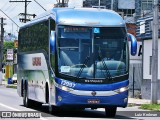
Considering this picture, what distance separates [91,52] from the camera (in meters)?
21.1

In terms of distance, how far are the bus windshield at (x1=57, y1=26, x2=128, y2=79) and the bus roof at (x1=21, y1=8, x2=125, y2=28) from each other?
0.17 metres

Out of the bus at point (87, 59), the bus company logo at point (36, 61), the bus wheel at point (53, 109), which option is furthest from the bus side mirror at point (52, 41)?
the bus company logo at point (36, 61)

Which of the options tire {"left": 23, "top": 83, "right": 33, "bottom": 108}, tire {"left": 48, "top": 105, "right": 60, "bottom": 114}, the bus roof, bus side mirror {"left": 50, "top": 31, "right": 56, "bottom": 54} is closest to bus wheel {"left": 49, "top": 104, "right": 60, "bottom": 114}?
tire {"left": 48, "top": 105, "right": 60, "bottom": 114}

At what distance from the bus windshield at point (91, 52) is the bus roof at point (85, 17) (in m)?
0.17

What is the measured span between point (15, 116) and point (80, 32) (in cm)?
348

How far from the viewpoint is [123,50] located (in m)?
21.4

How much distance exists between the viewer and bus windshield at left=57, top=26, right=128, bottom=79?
20.9 meters

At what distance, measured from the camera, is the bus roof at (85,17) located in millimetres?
21438

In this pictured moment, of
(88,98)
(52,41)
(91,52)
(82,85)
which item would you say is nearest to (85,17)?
(91,52)

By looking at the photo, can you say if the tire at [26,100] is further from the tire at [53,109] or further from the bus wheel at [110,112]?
the bus wheel at [110,112]

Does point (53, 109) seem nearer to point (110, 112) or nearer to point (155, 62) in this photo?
point (110, 112)

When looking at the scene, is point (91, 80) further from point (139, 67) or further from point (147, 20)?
point (139, 67)

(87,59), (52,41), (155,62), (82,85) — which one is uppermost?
(52,41)

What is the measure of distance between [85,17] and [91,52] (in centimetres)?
133
